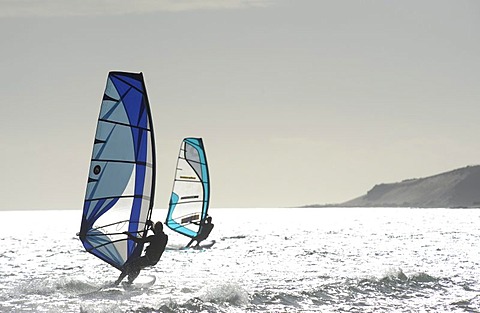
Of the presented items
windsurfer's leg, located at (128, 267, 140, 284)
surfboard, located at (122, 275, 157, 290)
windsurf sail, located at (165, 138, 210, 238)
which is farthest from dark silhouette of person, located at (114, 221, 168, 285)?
windsurf sail, located at (165, 138, 210, 238)

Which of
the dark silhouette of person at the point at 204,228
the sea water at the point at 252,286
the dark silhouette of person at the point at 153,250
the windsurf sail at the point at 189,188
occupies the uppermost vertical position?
the windsurf sail at the point at 189,188

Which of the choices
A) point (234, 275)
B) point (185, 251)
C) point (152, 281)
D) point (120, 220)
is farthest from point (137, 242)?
point (185, 251)

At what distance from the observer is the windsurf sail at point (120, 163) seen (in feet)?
59.2

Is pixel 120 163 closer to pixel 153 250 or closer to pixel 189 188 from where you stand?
pixel 153 250

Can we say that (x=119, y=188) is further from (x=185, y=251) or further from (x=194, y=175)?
(x=185, y=251)

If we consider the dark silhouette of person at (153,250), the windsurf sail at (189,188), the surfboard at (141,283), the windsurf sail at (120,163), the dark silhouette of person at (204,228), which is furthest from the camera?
the dark silhouette of person at (204,228)

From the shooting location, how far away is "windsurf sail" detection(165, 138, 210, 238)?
107 feet

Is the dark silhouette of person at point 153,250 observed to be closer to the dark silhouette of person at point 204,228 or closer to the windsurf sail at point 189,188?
the windsurf sail at point 189,188

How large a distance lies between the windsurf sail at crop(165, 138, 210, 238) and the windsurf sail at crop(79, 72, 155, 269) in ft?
45.5

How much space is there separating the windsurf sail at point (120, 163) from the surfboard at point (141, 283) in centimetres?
317

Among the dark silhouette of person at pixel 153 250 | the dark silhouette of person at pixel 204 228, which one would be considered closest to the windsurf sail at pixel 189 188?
the dark silhouette of person at pixel 204 228

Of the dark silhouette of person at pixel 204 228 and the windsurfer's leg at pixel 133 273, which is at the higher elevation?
the dark silhouette of person at pixel 204 228

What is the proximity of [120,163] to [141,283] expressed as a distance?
524 cm

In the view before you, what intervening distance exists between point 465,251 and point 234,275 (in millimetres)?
18970
